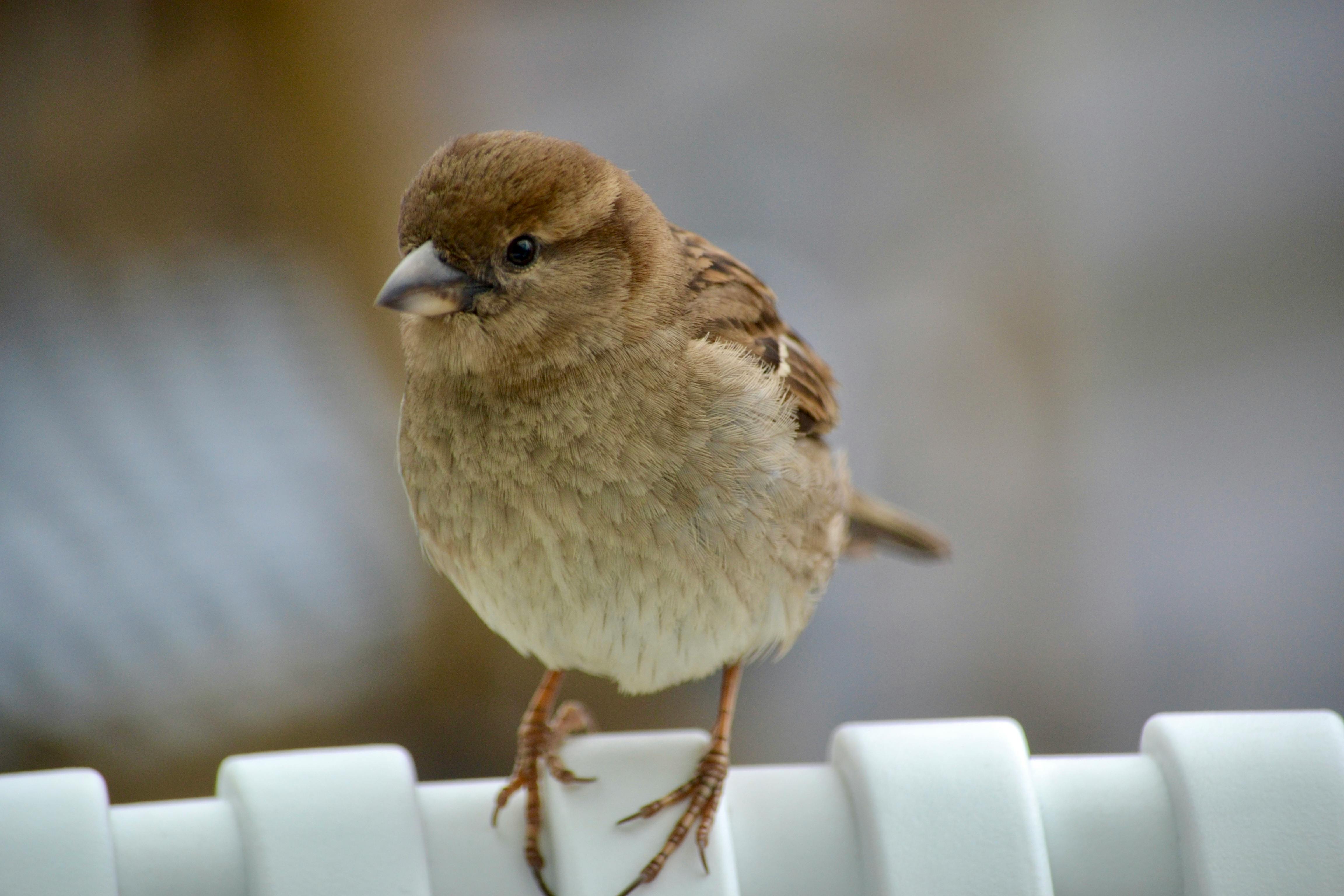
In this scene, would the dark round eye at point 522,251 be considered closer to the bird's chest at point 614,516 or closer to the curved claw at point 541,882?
the bird's chest at point 614,516

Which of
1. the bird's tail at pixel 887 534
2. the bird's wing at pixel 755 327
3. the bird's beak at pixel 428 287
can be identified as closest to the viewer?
the bird's beak at pixel 428 287

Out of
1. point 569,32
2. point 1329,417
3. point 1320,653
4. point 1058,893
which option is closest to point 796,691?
point 1320,653

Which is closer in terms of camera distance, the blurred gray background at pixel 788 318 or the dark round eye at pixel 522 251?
the dark round eye at pixel 522 251

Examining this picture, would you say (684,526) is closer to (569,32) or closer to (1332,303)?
(569,32)

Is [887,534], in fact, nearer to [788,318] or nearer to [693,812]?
[693,812]

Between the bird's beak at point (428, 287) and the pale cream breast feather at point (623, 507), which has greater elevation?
the bird's beak at point (428, 287)

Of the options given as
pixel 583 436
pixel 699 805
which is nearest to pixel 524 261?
pixel 583 436

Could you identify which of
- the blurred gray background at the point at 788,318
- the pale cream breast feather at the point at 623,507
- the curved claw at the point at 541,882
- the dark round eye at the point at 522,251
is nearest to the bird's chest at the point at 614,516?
the pale cream breast feather at the point at 623,507

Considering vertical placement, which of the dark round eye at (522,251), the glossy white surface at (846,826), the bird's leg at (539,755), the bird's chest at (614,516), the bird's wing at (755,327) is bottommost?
the bird's leg at (539,755)
